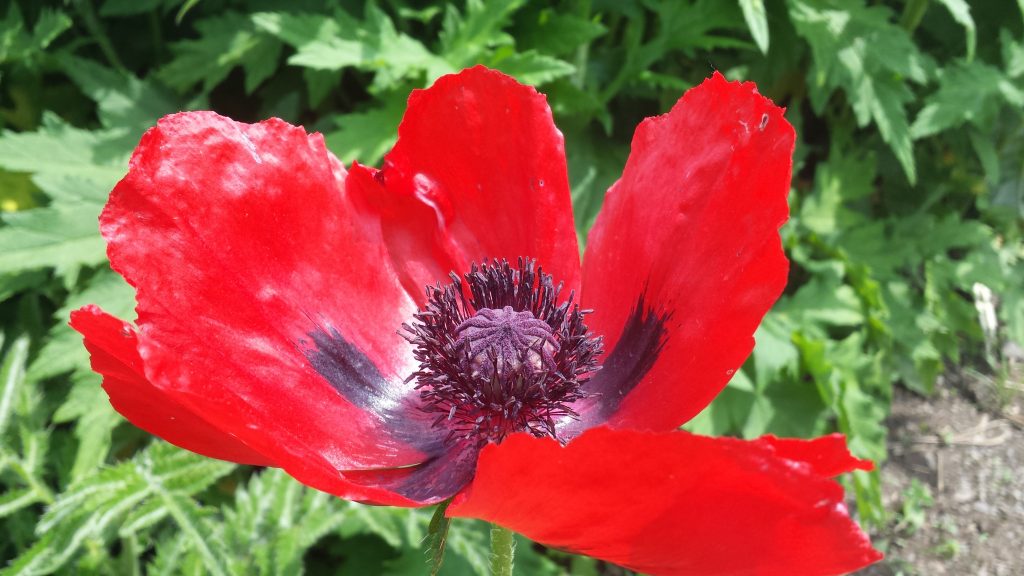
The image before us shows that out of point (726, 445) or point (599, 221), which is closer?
point (726, 445)

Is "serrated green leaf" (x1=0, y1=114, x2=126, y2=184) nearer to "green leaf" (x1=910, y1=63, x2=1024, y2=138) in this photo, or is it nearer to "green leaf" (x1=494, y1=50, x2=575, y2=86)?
"green leaf" (x1=494, y1=50, x2=575, y2=86)

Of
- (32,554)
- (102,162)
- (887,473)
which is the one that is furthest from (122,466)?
(887,473)

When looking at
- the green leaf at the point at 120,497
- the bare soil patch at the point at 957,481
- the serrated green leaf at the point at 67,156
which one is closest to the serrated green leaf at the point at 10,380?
the green leaf at the point at 120,497

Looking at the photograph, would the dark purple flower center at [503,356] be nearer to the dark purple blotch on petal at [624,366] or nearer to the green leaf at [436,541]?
the dark purple blotch on petal at [624,366]

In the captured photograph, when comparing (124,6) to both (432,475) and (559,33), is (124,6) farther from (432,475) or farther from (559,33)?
(432,475)

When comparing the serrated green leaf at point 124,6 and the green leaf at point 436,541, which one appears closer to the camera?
the green leaf at point 436,541

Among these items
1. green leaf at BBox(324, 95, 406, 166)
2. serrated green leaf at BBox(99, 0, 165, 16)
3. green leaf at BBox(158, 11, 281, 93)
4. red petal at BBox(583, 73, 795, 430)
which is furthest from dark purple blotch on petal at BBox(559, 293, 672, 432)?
serrated green leaf at BBox(99, 0, 165, 16)

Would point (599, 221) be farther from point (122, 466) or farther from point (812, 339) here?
point (812, 339)
